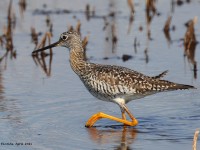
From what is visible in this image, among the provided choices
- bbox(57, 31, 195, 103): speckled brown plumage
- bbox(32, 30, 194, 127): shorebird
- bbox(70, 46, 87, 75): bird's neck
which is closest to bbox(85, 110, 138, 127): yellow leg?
bbox(32, 30, 194, 127): shorebird

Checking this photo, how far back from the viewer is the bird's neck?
1034 cm

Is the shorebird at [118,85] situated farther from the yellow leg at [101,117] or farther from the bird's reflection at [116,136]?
the bird's reflection at [116,136]

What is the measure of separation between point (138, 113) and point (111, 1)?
31.1 feet

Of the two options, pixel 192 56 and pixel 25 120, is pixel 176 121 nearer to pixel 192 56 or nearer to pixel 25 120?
pixel 25 120

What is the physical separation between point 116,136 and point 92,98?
1.98 m

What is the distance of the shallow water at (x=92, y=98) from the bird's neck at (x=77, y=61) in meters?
0.67

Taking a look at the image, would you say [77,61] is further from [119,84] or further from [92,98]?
[92,98]

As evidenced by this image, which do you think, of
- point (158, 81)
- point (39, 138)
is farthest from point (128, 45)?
point (39, 138)

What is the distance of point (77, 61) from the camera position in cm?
1049

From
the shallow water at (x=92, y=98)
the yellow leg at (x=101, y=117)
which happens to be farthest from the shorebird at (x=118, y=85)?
the shallow water at (x=92, y=98)

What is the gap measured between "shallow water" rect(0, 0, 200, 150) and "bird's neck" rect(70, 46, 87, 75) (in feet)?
2.20

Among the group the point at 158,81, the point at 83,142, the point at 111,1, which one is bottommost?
the point at 83,142

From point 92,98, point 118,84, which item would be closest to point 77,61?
point 118,84

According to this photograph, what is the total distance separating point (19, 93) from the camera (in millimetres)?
11523
